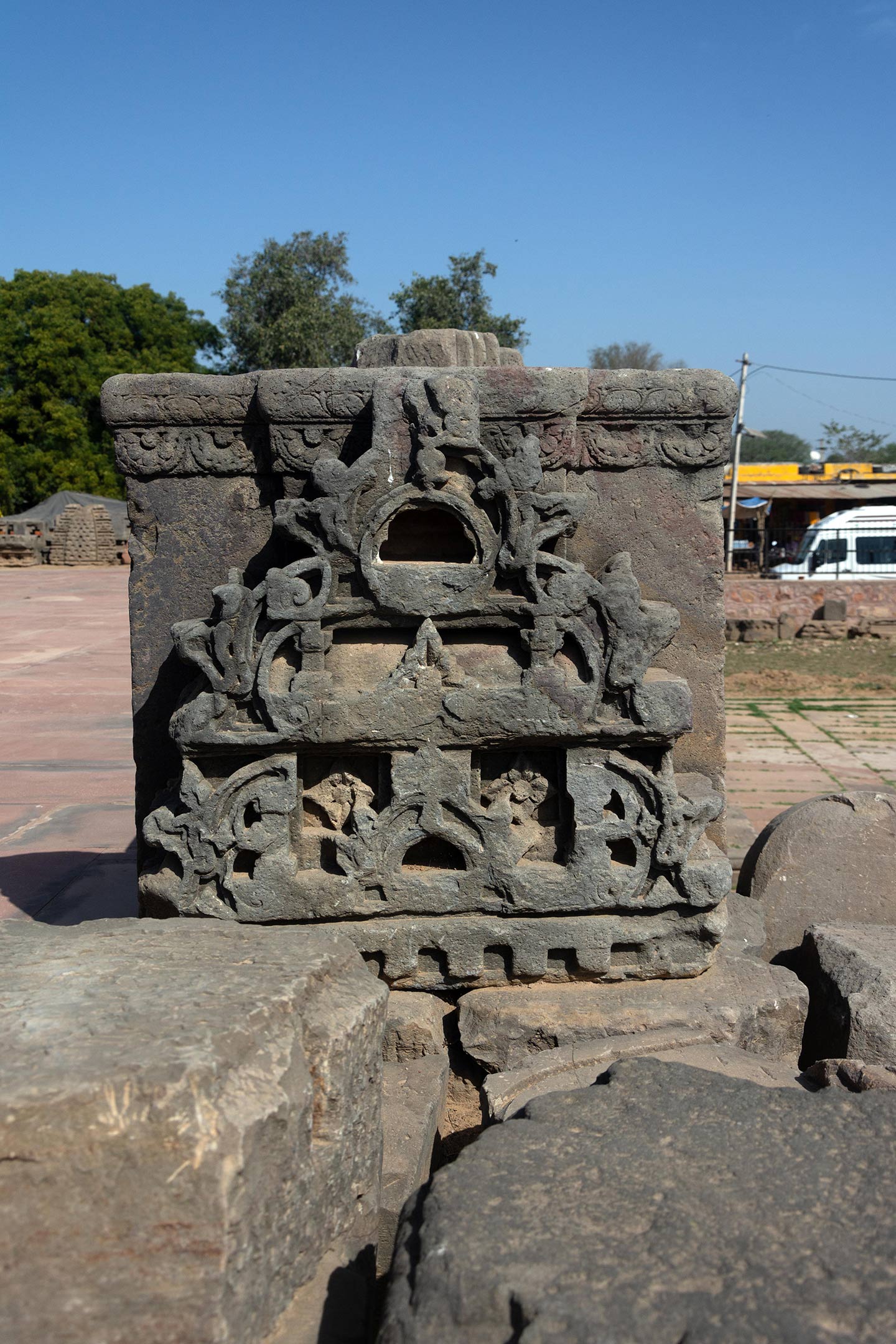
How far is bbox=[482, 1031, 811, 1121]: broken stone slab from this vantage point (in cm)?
226

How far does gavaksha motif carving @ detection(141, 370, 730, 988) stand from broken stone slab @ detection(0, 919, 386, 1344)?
0.74 metres

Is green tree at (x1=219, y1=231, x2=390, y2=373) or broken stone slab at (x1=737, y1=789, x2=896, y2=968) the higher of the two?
green tree at (x1=219, y1=231, x2=390, y2=373)

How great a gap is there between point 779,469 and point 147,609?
110 ft

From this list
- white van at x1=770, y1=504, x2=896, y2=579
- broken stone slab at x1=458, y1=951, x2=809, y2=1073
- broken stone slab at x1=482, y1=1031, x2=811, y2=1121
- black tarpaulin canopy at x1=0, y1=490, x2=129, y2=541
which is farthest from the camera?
black tarpaulin canopy at x1=0, y1=490, x2=129, y2=541

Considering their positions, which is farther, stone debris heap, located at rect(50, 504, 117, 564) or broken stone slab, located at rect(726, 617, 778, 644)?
stone debris heap, located at rect(50, 504, 117, 564)

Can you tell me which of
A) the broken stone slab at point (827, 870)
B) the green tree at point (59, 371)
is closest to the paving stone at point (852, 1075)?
the broken stone slab at point (827, 870)

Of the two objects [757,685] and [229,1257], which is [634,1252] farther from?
[757,685]

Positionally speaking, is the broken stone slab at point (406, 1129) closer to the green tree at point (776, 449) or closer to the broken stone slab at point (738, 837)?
the broken stone slab at point (738, 837)

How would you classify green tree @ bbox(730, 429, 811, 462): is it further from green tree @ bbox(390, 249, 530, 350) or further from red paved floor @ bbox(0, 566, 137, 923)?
red paved floor @ bbox(0, 566, 137, 923)

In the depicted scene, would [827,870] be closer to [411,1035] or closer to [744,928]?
[744,928]

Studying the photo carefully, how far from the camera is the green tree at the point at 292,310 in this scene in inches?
952

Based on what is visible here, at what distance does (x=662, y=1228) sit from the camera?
141 centimetres

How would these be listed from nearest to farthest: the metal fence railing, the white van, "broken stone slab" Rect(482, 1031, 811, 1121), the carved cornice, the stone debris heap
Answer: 1. "broken stone slab" Rect(482, 1031, 811, 1121)
2. the carved cornice
3. the metal fence railing
4. the white van
5. the stone debris heap

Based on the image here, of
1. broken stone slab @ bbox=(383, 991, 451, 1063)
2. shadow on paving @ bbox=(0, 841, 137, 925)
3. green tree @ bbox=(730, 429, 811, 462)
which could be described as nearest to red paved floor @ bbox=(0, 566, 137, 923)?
shadow on paving @ bbox=(0, 841, 137, 925)
